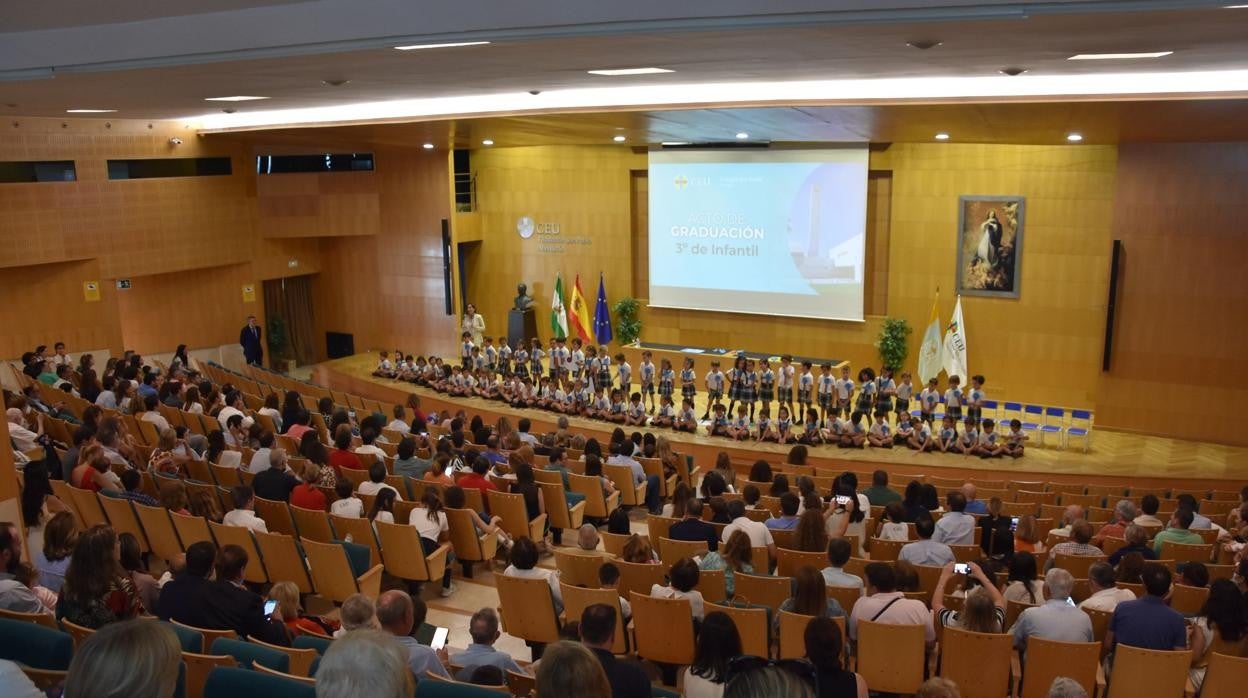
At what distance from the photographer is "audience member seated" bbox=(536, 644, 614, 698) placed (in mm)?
2699

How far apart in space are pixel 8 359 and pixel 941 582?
→ 14.7 m

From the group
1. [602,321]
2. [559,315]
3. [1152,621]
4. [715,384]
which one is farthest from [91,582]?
[559,315]

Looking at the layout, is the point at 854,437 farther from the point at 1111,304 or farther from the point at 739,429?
the point at 1111,304

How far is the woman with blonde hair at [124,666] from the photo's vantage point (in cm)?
247

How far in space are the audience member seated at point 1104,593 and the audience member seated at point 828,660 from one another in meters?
2.33

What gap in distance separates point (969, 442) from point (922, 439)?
61cm

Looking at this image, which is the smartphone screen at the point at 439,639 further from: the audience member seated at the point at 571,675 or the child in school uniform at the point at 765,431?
the child in school uniform at the point at 765,431

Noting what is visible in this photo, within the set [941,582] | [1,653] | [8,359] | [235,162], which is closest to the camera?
[1,653]

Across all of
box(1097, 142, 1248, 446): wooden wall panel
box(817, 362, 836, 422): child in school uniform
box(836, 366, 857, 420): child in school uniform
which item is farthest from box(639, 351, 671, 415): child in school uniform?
box(1097, 142, 1248, 446): wooden wall panel

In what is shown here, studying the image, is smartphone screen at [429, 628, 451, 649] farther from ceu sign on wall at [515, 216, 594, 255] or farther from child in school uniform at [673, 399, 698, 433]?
ceu sign on wall at [515, 216, 594, 255]

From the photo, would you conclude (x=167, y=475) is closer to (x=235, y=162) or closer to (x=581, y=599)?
(x=581, y=599)

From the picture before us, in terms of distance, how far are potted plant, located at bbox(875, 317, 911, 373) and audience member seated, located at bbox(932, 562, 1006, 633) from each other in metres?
10.5

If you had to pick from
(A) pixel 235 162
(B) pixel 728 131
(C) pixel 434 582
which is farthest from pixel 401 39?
(A) pixel 235 162

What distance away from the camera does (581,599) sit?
5688 millimetres
